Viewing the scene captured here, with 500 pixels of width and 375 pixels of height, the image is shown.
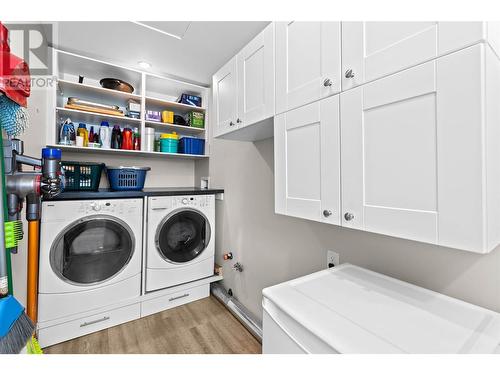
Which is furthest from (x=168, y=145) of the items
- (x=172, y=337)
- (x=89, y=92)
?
(x=172, y=337)

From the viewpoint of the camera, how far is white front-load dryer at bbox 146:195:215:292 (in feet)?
6.84

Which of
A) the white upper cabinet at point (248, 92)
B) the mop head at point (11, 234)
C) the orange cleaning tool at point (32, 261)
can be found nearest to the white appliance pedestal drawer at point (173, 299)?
the orange cleaning tool at point (32, 261)

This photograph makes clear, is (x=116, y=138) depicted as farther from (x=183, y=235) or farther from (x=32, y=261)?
(x=32, y=261)

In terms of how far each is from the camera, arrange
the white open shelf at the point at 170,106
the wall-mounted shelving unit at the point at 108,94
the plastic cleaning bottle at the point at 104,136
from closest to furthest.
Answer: the wall-mounted shelving unit at the point at 108,94 < the plastic cleaning bottle at the point at 104,136 < the white open shelf at the point at 170,106

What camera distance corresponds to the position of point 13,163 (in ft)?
3.41

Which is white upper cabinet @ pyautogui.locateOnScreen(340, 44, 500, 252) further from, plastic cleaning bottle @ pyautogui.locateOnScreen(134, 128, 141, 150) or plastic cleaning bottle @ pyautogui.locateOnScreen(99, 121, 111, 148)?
plastic cleaning bottle @ pyautogui.locateOnScreen(99, 121, 111, 148)

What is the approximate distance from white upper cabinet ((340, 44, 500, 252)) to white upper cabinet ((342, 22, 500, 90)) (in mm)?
29

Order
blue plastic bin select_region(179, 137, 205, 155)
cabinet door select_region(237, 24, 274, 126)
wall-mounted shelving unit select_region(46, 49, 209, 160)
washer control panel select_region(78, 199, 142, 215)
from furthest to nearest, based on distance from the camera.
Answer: blue plastic bin select_region(179, 137, 205, 155)
wall-mounted shelving unit select_region(46, 49, 209, 160)
washer control panel select_region(78, 199, 142, 215)
cabinet door select_region(237, 24, 274, 126)

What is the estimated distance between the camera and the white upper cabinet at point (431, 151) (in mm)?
576

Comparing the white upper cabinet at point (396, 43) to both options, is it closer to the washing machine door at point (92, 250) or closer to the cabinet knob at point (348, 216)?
the cabinet knob at point (348, 216)

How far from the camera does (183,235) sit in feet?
7.61

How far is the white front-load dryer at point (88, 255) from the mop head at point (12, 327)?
3.21 feet

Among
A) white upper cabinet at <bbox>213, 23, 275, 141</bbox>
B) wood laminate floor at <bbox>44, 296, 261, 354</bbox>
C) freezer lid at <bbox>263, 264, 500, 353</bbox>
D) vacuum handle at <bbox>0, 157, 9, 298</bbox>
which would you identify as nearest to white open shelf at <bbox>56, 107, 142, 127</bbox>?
white upper cabinet at <bbox>213, 23, 275, 141</bbox>
